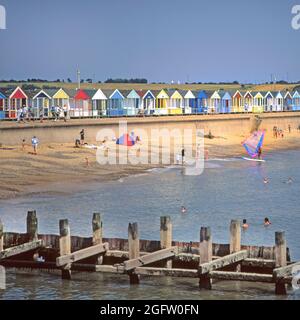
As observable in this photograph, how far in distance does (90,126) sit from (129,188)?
66.5 feet

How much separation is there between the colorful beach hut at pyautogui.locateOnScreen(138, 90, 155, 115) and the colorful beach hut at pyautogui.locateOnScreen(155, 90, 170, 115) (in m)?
0.73

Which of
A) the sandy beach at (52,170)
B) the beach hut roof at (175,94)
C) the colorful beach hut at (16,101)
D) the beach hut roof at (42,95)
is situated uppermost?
the beach hut roof at (175,94)

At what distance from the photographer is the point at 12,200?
1547 inches

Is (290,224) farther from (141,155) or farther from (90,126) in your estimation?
(90,126)

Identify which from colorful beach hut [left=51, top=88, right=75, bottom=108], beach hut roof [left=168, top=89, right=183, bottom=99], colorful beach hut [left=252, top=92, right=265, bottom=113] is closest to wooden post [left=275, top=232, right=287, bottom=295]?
colorful beach hut [left=51, top=88, right=75, bottom=108]

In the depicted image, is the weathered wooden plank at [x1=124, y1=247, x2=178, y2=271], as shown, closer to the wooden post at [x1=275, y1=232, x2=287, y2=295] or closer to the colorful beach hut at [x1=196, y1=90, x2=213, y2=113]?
the wooden post at [x1=275, y1=232, x2=287, y2=295]

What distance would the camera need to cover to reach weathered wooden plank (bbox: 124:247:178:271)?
2197 centimetres

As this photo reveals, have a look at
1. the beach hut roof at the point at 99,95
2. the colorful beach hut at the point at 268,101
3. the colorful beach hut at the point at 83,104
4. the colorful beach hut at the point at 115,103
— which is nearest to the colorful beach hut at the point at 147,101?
the colorful beach hut at the point at 115,103

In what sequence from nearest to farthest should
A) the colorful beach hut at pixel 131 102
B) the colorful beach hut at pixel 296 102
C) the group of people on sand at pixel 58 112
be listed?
1. the group of people on sand at pixel 58 112
2. the colorful beach hut at pixel 131 102
3. the colorful beach hut at pixel 296 102

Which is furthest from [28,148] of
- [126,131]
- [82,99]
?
[82,99]

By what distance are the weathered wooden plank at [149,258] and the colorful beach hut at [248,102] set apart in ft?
269

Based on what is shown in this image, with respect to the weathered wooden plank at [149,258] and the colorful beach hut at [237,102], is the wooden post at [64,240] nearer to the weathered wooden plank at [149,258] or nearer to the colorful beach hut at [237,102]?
the weathered wooden plank at [149,258]

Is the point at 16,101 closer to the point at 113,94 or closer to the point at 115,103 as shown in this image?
the point at 113,94

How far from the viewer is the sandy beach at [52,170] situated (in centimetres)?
4369
